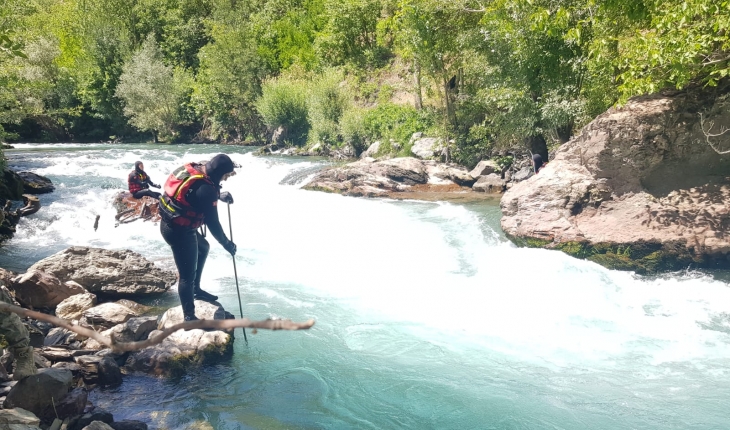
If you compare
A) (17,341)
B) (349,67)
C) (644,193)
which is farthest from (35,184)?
(349,67)

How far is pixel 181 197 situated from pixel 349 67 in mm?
28608

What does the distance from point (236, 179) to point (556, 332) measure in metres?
14.3

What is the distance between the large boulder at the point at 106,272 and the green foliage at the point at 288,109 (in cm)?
1998

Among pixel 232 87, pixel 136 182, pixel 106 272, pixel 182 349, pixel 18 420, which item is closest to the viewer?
pixel 18 420

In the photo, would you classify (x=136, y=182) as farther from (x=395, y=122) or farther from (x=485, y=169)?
(x=395, y=122)

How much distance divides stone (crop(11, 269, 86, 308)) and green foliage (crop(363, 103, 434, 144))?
48.6 feet

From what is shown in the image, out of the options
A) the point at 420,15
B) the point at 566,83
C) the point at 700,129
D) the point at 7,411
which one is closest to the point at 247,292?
the point at 7,411

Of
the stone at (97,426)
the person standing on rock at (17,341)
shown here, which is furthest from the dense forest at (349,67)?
the stone at (97,426)

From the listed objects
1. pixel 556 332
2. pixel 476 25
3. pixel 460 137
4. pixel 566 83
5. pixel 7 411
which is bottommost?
pixel 556 332

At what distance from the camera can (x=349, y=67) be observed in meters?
33.0

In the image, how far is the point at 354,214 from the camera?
13.3 meters

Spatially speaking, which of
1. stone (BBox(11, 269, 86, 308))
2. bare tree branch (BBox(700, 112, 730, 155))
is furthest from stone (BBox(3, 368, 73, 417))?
bare tree branch (BBox(700, 112, 730, 155))

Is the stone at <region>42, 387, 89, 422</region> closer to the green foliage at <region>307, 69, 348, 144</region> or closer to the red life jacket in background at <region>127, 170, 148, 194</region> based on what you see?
the red life jacket in background at <region>127, 170, 148, 194</region>

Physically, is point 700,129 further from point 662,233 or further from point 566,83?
point 566,83
